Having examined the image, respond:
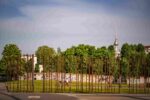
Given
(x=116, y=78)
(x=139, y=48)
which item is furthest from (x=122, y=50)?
(x=116, y=78)

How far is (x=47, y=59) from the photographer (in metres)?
25.0

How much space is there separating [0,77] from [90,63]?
105 feet

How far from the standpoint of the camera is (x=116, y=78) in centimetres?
3516

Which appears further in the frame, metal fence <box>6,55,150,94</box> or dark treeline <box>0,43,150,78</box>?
dark treeline <box>0,43,150,78</box>

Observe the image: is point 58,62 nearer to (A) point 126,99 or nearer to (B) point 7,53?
(A) point 126,99

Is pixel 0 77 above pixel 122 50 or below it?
below

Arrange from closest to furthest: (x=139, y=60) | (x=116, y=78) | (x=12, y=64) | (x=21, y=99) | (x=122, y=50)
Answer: (x=21, y=99) < (x=139, y=60) < (x=12, y=64) < (x=116, y=78) < (x=122, y=50)

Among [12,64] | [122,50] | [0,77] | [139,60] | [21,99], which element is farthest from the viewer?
[122,50]

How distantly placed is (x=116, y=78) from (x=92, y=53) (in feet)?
147

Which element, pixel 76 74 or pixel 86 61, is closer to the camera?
pixel 86 61

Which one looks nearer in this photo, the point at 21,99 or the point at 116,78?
the point at 21,99

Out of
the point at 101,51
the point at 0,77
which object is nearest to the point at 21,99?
the point at 0,77

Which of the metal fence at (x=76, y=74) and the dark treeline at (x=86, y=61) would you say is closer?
the metal fence at (x=76, y=74)

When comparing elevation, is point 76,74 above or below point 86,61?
below
